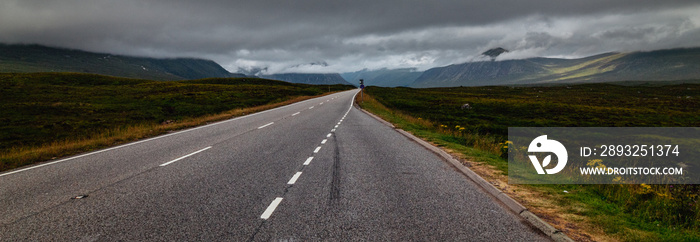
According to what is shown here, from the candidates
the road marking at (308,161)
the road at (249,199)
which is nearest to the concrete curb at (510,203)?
the road at (249,199)

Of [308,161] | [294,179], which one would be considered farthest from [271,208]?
[308,161]

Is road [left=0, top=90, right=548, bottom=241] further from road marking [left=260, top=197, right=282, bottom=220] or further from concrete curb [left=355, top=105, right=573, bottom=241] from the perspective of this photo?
concrete curb [left=355, top=105, right=573, bottom=241]

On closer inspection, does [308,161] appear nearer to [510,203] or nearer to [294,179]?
[294,179]

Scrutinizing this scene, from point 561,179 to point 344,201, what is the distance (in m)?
5.23

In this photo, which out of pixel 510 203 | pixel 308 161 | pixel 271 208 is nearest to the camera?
pixel 271 208

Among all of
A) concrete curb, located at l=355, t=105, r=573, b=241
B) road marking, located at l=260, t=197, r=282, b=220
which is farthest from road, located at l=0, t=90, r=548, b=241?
concrete curb, located at l=355, t=105, r=573, b=241

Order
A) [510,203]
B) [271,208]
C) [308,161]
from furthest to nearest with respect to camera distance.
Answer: [308,161] < [510,203] < [271,208]

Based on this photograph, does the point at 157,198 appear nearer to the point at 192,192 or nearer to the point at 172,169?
the point at 192,192

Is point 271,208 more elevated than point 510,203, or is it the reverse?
point 271,208

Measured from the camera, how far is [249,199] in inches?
Result: 209

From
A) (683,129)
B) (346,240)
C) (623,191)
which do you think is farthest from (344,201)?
(683,129)

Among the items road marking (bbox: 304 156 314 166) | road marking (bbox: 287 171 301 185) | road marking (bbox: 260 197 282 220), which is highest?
road marking (bbox: 304 156 314 166)

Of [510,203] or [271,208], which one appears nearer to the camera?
[271,208]

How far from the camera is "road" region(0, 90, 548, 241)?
4164mm
